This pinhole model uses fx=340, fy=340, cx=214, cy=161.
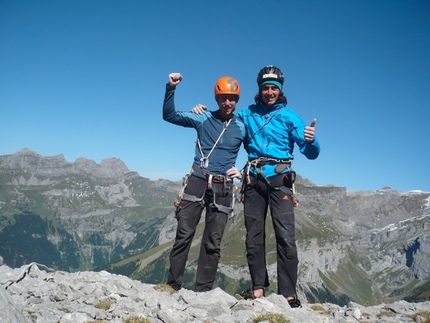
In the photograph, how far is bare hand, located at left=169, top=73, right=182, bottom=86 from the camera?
9352 mm

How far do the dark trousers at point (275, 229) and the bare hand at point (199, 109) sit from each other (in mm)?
2398

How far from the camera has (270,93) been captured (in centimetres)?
917

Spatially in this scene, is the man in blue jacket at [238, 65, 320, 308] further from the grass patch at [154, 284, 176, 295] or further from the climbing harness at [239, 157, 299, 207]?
the grass patch at [154, 284, 176, 295]

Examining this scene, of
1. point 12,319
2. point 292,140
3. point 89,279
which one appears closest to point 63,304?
point 89,279

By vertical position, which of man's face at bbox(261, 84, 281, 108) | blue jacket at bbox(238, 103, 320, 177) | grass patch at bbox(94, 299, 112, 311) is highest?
man's face at bbox(261, 84, 281, 108)

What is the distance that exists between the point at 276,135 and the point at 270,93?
3.77 ft

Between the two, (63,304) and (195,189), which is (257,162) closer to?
(195,189)

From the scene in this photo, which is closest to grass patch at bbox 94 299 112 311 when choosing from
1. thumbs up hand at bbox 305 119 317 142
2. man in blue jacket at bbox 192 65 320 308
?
man in blue jacket at bbox 192 65 320 308

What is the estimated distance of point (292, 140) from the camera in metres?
9.26

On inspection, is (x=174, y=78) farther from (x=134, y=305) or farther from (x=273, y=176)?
(x=134, y=305)

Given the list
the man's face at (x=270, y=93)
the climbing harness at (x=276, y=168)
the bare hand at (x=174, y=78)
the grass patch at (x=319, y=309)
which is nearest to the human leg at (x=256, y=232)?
the climbing harness at (x=276, y=168)

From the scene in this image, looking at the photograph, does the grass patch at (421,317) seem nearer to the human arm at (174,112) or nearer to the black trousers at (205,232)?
the black trousers at (205,232)

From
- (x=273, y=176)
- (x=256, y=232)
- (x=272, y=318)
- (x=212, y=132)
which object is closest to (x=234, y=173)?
(x=273, y=176)

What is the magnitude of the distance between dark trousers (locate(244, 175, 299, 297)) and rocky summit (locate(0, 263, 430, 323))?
796 mm
